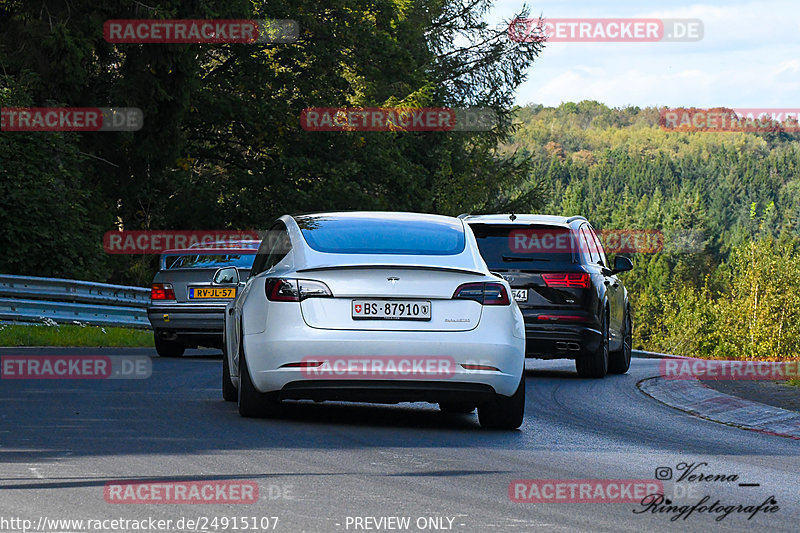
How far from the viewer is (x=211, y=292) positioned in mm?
19344

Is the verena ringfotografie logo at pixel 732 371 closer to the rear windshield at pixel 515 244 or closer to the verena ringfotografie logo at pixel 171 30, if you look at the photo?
the rear windshield at pixel 515 244

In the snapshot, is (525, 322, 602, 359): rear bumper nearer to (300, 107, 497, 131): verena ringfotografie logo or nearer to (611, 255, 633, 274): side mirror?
(611, 255, 633, 274): side mirror

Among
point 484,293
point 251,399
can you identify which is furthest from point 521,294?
point 251,399

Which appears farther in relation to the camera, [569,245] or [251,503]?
[569,245]

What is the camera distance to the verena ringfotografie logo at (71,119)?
2748 cm

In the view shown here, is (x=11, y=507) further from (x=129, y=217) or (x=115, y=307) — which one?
(x=129, y=217)

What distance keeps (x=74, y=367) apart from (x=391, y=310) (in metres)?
7.60

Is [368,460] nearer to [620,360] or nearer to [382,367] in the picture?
[382,367]

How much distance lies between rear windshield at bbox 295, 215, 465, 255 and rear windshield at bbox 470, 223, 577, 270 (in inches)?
194

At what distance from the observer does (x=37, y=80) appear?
29.5m

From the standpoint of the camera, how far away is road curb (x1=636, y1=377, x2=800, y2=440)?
11508mm

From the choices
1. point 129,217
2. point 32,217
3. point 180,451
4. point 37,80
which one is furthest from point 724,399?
point 129,217

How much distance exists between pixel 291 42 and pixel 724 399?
91.4ft

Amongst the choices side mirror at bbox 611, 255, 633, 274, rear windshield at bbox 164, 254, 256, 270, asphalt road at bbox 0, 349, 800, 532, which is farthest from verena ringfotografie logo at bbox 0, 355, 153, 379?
side mirror at bbox 611, 255, 633, 274
